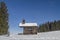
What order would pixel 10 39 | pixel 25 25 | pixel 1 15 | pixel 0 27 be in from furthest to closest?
pixel 1 15
pixel 0 27
pixel 25 25
pixel 10 39

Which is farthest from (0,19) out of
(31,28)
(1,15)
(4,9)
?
(31,28)

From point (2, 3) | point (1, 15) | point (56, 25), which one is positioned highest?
Answer: point (2, 3)

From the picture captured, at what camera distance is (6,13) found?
3450cm

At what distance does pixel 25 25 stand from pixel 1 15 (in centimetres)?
1356

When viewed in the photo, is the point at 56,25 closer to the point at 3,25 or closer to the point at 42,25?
the point at 42,25

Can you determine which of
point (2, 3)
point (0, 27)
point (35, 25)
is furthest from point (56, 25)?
point (2, 3)

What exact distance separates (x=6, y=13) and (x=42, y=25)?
570 inches

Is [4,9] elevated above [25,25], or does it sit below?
above

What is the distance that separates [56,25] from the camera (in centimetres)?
1858

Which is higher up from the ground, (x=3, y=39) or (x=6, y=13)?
(x=6, y=13)

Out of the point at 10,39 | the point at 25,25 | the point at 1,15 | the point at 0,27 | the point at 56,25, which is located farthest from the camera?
the point at 1,15

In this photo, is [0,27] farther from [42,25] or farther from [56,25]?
[56,25]

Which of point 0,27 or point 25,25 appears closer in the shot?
point 25,25

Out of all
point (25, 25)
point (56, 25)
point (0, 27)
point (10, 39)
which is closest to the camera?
point (10, 39)
